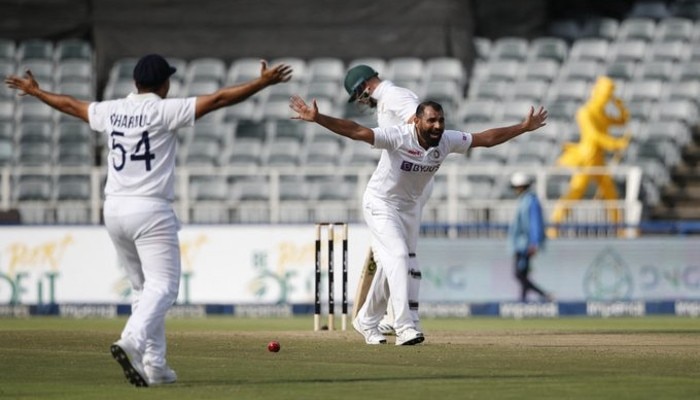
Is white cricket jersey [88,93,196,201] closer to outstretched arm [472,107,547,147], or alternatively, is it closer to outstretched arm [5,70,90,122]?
outstretched arm [5,70,90,122]

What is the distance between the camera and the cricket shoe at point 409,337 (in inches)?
516

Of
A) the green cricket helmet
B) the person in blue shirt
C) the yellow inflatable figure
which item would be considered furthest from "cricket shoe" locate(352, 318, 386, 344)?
the yellow inflatable figure

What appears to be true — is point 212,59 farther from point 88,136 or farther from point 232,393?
point 232,393

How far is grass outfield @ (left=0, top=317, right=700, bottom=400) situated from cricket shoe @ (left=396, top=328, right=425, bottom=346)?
0.23 feet

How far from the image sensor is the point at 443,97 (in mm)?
27266

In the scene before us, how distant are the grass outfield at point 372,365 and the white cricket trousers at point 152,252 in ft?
1.06

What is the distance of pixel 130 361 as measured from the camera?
9.77 m

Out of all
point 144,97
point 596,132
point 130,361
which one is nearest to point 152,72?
point 144,97

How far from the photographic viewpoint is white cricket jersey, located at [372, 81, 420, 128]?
14.1m

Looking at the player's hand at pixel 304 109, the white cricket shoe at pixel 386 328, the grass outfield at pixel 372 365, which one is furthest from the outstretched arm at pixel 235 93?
the white cricket shoe at pixel 386 328

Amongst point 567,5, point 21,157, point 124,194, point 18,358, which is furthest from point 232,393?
point 567,5

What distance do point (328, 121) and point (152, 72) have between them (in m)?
1.91

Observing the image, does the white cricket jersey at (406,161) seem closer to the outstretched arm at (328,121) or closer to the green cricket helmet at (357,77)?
the outstretched arm at (328,121)

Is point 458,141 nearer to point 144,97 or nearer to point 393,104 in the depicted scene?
point 393,104
